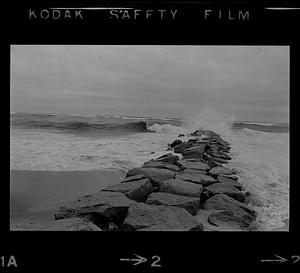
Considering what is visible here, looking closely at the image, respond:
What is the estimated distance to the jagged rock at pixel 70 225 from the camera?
51.4 inches

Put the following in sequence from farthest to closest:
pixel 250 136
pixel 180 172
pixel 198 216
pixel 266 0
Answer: pixel 180 172, pixel 250 136, pixel 198 216, pixel 266 0

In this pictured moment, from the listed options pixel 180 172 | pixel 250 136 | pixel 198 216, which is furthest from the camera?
pixel 180 172

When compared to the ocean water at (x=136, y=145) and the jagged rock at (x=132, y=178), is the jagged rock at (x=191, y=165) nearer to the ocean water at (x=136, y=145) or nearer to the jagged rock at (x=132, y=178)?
the ocean water at (x=136, y=145)

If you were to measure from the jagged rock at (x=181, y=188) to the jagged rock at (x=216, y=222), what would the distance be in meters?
0.13

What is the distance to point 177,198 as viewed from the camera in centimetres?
147

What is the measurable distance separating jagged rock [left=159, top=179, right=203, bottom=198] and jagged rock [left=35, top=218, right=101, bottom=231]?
47 centimetres

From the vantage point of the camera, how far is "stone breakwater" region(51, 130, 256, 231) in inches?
52.6

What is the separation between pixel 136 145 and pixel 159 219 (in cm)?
46
